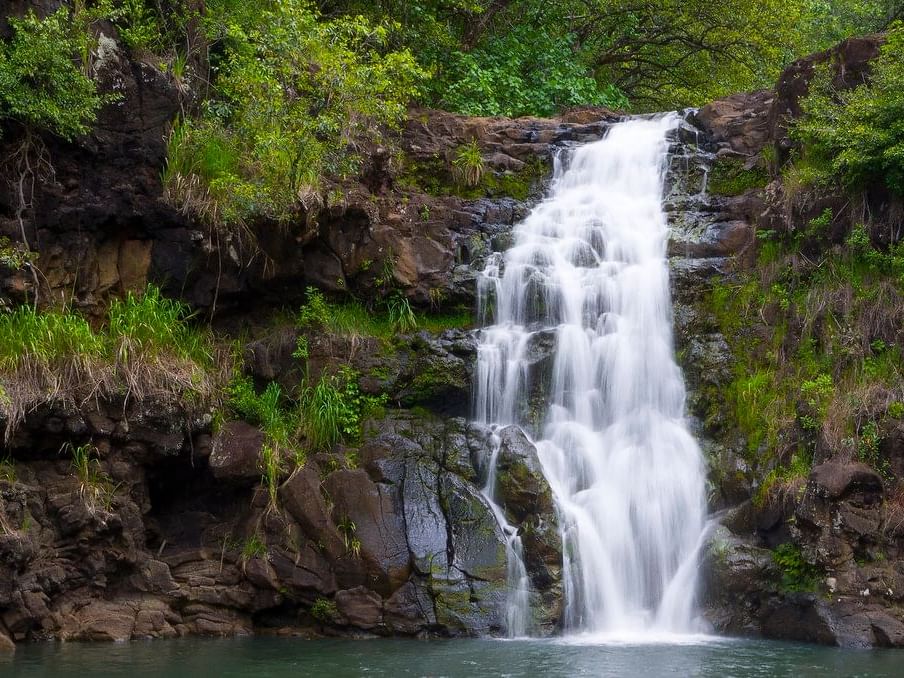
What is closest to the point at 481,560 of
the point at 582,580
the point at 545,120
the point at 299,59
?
the point at 582,580

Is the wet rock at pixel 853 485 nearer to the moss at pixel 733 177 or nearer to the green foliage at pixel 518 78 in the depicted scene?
the moss at pixel 733 177

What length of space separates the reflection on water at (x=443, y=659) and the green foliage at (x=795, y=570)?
0.67 m

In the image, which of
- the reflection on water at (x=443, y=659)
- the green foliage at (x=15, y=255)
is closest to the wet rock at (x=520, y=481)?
the reflection on water at (x=443, y=659)

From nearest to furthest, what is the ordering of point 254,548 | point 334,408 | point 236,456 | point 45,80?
point 254,548 < point 236,456 < point 45,80 < point 334,408

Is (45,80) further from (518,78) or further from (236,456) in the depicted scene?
(518,78)

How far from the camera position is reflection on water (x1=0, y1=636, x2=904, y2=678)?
8438mm

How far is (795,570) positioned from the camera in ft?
33.8

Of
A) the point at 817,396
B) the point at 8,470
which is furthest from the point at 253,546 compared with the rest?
the point at 817,396

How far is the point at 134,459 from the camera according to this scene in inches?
448

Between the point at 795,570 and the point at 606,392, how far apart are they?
3321 mm

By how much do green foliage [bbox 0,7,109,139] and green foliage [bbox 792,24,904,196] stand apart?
32.3 ft

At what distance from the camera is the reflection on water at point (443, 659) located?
27.7 ft

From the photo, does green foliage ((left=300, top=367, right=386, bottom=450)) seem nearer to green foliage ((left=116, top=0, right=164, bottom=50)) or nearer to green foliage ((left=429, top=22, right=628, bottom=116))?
green foliage ((left=116, top=0, right=164, bottom=50))

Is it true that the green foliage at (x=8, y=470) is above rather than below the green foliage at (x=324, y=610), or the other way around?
above
